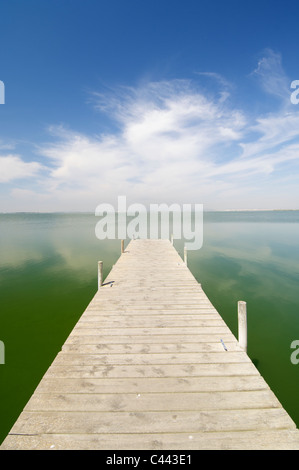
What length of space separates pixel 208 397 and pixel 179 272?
785 centimetres

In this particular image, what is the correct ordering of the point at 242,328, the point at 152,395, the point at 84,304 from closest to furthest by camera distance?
the point at 152,395
the point at 242,328
the point at 84,304

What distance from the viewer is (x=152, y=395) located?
3457 millimetres

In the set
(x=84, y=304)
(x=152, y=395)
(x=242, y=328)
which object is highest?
(x=242, y=328)

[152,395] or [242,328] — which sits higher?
[242,328]

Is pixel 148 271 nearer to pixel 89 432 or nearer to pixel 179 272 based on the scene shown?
pixel 179 272

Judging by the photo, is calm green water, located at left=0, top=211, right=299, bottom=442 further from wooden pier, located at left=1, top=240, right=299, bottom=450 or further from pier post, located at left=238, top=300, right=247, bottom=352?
wooden pier, located at left=1, top=240, right=299, bottom=450

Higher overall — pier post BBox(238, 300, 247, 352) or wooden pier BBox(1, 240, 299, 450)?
pier post BBox(238, 300, 247, 352)

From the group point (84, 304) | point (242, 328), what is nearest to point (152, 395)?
point (242, 328)

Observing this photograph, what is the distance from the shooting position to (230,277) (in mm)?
14211

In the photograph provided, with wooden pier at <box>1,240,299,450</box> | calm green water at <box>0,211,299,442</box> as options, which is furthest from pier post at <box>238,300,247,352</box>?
calm green water at <box>0,211,299,442</box>

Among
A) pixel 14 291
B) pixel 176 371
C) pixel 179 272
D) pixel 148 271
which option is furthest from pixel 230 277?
pixel 14 291

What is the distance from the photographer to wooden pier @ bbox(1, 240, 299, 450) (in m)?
2.79

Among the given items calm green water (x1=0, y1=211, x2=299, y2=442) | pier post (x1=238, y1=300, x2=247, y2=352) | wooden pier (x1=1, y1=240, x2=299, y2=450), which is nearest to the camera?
wooden pier (x1=1, y1=240, x2=299, y2=450)

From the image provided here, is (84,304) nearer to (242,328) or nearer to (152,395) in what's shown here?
(152,395)
